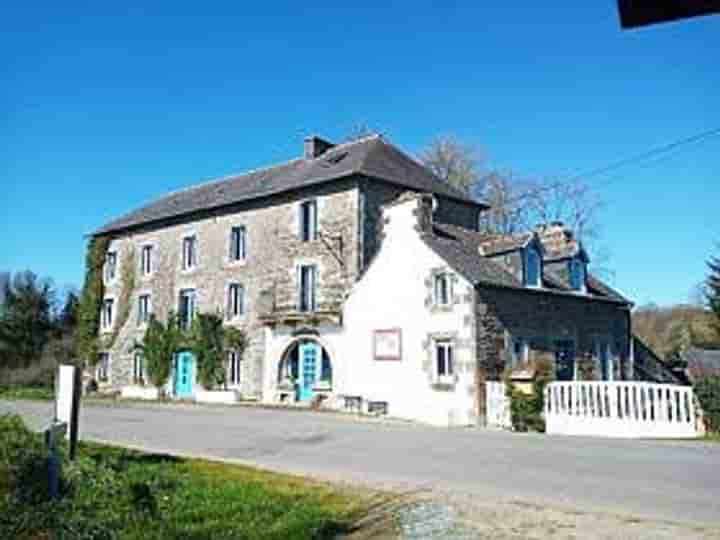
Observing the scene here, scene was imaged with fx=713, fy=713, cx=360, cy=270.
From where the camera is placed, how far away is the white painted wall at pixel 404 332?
20.2 metres

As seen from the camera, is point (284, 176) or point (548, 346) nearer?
point (548, 346)

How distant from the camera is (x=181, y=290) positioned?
32062mm

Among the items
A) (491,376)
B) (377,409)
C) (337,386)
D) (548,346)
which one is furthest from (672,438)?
(337,386)

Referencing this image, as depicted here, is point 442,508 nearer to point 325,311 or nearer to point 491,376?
point 491,376

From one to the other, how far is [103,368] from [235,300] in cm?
1013

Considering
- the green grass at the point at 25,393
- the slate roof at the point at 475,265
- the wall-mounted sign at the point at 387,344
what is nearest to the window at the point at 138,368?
the green grass at the point at 25,393

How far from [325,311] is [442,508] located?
18.0m

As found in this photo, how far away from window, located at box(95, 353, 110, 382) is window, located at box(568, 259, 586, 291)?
22674 mm

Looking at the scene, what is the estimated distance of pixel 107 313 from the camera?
36.2 metres

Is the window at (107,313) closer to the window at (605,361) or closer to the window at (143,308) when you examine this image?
the window at (143,308)

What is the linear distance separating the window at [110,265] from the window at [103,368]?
12.8ft

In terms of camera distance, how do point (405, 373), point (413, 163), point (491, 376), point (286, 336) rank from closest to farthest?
point (491, 376) → point (405, 373) → point (286, 336) → point (413, 163)

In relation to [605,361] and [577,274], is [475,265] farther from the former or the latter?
[605,361]

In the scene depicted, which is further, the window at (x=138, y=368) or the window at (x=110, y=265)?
the window at (x=110, y=265)
